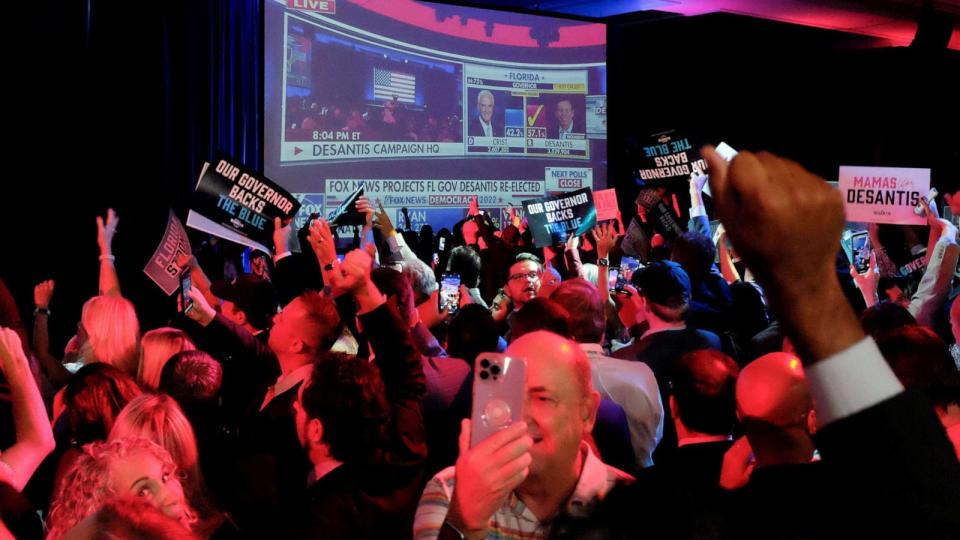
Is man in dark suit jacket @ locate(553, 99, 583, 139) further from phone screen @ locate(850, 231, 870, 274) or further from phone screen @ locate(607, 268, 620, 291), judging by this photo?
phone screen @ locate(850, 231, 870, 274)

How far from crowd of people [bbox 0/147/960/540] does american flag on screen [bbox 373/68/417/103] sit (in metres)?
5.20

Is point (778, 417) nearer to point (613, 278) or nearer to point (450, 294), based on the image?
point (450, 294)

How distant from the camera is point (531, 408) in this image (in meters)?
2.16

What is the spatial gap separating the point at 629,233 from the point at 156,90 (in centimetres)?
496

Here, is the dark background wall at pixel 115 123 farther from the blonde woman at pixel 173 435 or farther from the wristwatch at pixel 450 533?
the wristwatch at pixel 450 533

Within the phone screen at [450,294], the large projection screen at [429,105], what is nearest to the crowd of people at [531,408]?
the phone screen at [450,294]

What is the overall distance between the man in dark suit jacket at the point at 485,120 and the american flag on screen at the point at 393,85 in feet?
2.99

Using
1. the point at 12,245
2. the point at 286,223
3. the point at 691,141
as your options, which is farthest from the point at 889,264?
the point at 12,245

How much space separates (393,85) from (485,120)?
135 cm

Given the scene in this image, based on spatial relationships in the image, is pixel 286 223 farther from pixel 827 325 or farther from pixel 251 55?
pixel 827 325

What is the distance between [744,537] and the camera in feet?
2.62

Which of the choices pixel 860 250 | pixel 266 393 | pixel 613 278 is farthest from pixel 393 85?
pixel 266 393

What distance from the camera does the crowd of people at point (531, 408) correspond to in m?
0.83

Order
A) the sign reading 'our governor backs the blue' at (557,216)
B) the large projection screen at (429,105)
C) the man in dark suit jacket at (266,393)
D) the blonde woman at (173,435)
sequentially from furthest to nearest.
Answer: the large projection screen at (429,105) < the sign reading 'our governor backs the blue' at (557,216) < the man in dark suit jacket at (266,393) < the blonde woman at (173,435)
